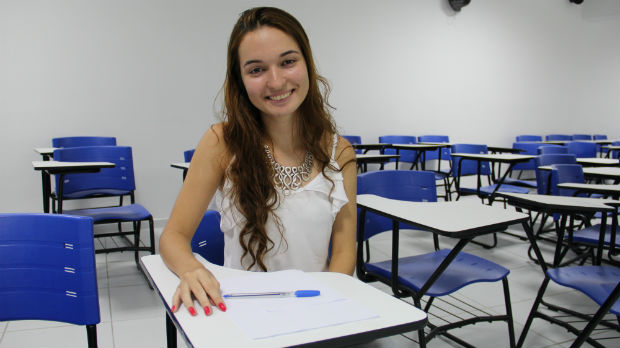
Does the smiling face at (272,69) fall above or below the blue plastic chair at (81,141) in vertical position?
above

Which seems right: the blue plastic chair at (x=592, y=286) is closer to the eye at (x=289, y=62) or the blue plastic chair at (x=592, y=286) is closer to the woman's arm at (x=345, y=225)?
the woman's arm at (x=345, y=225)

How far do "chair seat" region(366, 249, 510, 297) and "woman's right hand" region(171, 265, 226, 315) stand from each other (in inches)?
40.4

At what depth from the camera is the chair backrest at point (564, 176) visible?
2.80 m

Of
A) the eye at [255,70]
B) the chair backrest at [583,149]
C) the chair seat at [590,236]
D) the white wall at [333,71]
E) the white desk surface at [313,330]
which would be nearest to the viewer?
the white desk surface at [313,330]

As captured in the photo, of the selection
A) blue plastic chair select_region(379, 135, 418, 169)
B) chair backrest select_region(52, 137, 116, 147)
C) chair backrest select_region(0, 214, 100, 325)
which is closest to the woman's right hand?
chair backrest select_region(0, 214, 100, 325)

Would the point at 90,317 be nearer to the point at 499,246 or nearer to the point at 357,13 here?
the point at 499,246

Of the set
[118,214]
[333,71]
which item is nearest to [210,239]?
[118,214]

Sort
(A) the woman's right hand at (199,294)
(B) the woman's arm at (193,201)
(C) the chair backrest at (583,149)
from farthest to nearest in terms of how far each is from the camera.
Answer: (C) the chair backrest at (583,149), (B) the woman's arm at (193,201), (A) the woman's right hand at (199,294)

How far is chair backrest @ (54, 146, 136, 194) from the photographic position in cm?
288

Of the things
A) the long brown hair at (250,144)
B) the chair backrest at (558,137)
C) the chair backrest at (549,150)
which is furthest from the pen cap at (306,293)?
the chair backrest at (558,137)

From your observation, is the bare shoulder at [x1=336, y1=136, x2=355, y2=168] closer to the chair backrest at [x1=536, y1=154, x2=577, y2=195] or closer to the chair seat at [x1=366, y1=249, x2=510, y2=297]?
the chair seat at [x1=366, y1=249, x2=510, y2=297]

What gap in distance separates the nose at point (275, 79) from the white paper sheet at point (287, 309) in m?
0.45

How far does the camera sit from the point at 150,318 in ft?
7.23

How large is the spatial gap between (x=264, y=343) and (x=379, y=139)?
5.18m
